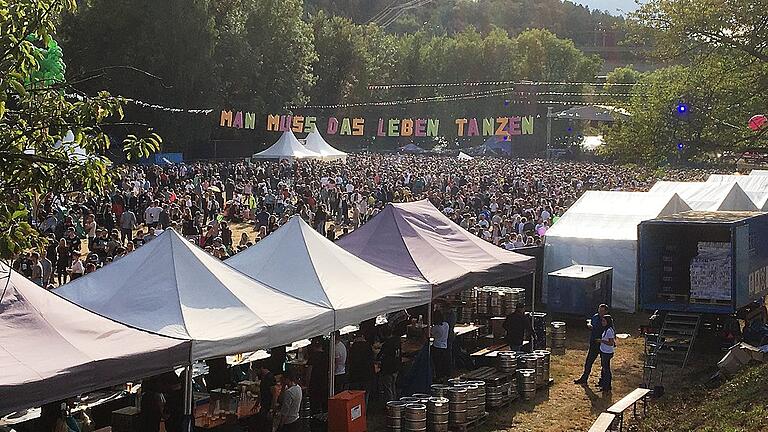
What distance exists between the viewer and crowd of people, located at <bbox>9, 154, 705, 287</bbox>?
21145 mm

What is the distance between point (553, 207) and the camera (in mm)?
32562

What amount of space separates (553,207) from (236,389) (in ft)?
71.9

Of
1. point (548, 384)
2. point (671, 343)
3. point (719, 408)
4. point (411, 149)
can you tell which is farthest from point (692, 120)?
point (411, 149)

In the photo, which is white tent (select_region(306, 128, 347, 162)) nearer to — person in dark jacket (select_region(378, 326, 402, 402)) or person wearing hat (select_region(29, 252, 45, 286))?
person wearing hat (select_region(29, 252, 45, 286))

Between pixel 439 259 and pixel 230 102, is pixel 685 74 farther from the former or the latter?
pixel 230 102

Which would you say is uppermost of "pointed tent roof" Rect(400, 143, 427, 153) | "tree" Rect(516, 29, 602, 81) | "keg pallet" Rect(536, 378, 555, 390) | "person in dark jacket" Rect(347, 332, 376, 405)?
"tree" Rect(516, 29, 602, 81)

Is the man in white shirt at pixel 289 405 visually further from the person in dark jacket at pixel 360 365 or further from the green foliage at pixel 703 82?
the green foliage at pixel 703 82

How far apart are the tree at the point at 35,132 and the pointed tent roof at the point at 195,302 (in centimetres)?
380

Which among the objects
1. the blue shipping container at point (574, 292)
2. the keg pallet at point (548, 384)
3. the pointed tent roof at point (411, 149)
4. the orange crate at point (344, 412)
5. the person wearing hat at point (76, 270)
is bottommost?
the keg pallet at point (548, 384)

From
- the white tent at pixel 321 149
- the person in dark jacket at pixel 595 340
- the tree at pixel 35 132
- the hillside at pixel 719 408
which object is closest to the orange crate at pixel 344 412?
the hillside at pixel 719 408

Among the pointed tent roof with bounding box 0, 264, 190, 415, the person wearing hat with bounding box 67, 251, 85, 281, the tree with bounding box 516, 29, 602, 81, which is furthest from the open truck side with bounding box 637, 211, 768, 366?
the tree with bounding box 516, 29, 602, 81

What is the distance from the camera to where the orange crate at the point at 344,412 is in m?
11.6

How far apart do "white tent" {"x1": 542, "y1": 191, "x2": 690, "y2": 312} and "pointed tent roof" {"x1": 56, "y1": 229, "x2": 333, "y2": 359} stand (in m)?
10.8

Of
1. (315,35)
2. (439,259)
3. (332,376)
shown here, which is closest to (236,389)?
(332,376)
